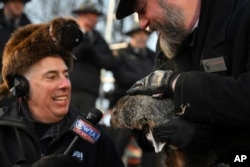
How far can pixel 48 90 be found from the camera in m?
4.34

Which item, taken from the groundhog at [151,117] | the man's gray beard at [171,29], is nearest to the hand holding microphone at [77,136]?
the groundhog at [151,117]

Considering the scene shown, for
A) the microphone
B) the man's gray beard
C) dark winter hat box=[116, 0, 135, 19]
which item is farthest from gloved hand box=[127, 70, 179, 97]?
the microphone

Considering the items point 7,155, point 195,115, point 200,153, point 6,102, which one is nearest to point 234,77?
point 195,115

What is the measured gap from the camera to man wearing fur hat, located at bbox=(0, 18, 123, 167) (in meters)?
4.03

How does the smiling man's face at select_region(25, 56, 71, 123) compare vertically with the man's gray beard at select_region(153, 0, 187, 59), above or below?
below

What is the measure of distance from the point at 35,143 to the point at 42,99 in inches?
15.8

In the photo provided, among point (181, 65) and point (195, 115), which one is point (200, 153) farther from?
point (181, 65)

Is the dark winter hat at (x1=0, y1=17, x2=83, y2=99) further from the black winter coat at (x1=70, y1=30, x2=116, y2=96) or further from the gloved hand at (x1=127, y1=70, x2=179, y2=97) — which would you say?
the black winter coat at (x1=70, y1=30, x2=116, y2=96)

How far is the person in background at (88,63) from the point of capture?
293 inches

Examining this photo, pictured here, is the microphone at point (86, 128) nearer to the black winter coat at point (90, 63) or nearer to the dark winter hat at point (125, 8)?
the dark winter hat at point (125, 8)

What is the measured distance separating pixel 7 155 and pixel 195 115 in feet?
5.26

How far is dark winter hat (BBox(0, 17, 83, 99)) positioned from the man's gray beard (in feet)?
4.24

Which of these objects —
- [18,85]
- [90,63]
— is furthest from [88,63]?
[18,85]

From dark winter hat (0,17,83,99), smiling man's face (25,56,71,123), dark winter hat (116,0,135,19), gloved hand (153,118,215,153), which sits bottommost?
smiling man's face (25,56,71,123)
